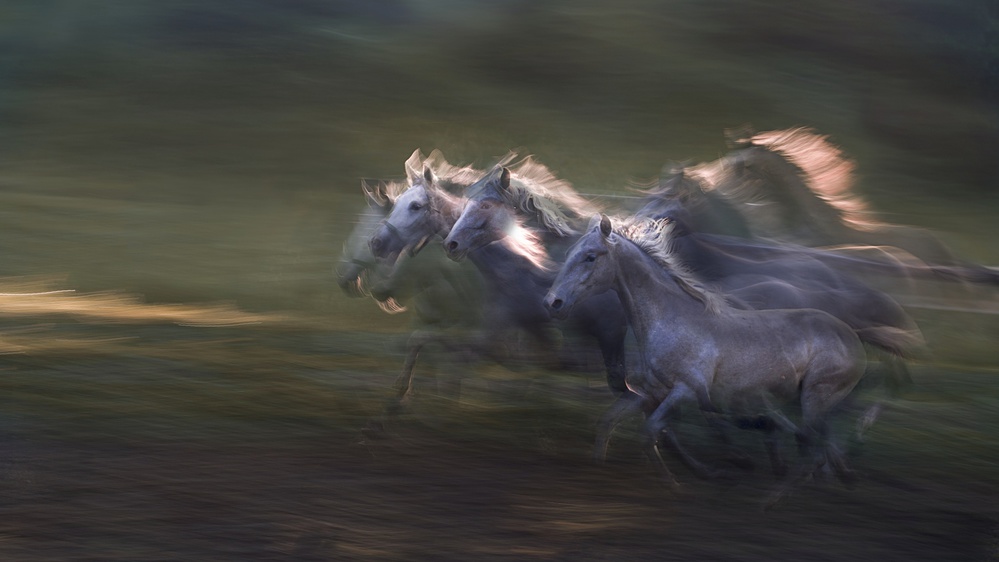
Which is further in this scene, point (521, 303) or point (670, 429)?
point (521, 303)

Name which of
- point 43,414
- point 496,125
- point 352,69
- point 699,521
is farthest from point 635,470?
point 352,69

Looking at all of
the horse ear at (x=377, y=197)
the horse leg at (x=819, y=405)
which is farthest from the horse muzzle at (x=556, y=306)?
the horse ear at (x=377, y=197)

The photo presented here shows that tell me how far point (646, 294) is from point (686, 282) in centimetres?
21

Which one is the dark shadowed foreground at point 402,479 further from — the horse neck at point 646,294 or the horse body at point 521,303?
the horse neck at point 646,294

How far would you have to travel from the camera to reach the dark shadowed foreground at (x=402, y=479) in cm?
455

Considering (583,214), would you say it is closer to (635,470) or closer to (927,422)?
(635,470)

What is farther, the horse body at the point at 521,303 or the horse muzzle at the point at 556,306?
the horse body at the point at 521,303

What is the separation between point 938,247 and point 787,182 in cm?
131

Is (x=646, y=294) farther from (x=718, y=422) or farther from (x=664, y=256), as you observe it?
(x=718, y=422)

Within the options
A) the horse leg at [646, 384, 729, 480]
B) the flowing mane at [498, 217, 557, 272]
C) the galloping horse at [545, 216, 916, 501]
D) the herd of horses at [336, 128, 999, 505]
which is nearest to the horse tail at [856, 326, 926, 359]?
the herd of horses at [336, 128, 999, 505]

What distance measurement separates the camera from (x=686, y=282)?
5.34 meters

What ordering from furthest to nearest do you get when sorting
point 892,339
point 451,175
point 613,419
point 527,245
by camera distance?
point 451,175
point 527,245
point 892,339
point 613,419

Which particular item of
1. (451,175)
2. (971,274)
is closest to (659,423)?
(451,175)

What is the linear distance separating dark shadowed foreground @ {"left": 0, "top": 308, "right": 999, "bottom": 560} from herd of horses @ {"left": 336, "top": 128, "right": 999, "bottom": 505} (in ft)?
1.13
